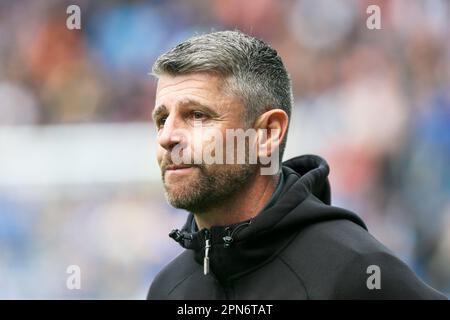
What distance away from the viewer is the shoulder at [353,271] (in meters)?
1.98

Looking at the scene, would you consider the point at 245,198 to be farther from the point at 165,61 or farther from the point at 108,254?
the point at 108,254

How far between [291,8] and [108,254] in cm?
223

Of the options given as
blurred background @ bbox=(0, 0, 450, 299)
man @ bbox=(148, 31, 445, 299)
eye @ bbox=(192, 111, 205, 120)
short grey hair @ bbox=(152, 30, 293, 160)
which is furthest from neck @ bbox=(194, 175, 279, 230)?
blurred background @ bbox=(0, 0, 450, 299)

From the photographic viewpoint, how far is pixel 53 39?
6.25 meters

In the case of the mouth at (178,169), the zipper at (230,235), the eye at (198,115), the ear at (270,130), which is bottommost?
the zipper at (230,235)

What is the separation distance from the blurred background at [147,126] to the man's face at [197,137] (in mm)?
3118

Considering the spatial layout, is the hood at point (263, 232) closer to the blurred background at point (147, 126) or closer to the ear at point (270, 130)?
the ear at point (270, 130)

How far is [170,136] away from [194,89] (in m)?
0.16

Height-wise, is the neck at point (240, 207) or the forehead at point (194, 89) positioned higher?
the forehead at point (194, 89)

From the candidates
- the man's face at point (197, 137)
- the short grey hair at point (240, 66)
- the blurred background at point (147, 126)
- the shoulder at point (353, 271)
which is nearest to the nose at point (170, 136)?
the man's face at point (197, 137)

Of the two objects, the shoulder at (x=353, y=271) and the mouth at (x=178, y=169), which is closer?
the shoulder at (x=353, y=271)
